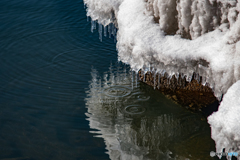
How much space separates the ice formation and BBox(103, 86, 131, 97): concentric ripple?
262 centimetres

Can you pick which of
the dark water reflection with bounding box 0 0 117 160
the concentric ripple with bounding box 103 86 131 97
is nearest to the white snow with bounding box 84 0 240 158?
the concentric ripple with bounding box 103 86 131 97

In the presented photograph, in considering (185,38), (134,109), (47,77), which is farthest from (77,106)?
(185,38)

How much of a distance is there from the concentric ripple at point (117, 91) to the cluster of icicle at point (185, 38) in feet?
3.93

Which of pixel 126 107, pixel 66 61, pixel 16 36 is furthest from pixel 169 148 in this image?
pixel 16 36

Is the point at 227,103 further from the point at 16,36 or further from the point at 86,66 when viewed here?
the point at 16,36

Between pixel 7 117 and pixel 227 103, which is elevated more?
pixel 227 103

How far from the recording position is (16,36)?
6871mm

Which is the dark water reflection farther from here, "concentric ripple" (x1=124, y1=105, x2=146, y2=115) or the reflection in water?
"concentric ripple" (x1=124, y1=105, x2=146, y2=115)

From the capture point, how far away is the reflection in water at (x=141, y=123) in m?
3.77

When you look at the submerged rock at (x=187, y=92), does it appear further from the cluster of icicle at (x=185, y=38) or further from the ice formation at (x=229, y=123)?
the ice formation at (x=229, y=123)


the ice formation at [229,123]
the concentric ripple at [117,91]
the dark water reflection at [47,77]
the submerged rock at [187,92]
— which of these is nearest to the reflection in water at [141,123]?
the concentric ripple at [117,91]

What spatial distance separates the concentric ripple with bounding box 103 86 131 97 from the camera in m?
4.93

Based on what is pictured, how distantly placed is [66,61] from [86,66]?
0.49m

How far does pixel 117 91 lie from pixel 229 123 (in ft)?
9.66
